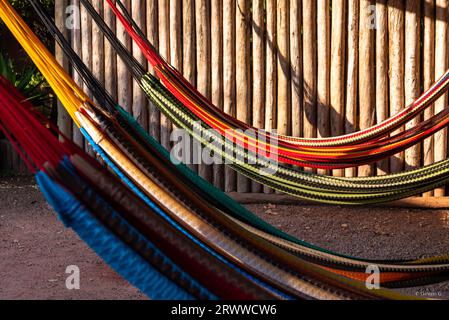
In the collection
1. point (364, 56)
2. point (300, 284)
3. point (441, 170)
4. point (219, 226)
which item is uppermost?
point (364, 56)

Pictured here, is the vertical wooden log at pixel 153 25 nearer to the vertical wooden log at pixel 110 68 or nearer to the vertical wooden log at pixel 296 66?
the vertical wooden log at pixel 110 68

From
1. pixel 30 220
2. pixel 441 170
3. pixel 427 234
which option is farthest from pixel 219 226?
pixel 30 220

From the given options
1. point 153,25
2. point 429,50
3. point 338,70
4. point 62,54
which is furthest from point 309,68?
point 62,54

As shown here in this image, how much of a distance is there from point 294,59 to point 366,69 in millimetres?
536

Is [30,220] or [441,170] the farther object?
[30,220]

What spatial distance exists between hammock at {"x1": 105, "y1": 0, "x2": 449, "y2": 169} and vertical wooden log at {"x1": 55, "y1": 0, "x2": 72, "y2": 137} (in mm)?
1769

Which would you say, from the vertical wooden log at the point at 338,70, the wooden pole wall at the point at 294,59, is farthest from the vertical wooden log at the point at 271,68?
the vertical wooden log at the point at 338,70

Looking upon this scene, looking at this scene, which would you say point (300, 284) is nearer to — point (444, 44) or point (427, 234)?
point (427, 234)

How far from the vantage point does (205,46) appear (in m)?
5.35

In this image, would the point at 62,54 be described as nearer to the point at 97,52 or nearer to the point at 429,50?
the point at 97,52

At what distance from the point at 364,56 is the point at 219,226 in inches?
128

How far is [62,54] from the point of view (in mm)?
5746

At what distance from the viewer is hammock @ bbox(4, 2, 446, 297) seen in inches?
76.9

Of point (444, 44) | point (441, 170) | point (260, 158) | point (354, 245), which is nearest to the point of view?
point (441, 170)
